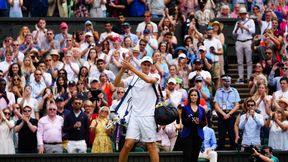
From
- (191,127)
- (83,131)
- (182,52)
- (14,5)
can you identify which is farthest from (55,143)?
(14,5)

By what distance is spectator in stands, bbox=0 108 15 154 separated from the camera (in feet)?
97.3

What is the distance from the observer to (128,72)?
32.4 metres

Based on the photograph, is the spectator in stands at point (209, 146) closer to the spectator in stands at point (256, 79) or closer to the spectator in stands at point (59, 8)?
the spectator in stands at point (256, 79)

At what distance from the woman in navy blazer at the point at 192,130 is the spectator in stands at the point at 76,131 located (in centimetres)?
292

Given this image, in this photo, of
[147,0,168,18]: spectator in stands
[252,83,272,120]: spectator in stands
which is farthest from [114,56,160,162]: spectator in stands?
[147,0,168,18]: spectator in stands

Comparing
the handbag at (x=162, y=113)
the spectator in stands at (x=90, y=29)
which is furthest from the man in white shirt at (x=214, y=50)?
the handbag at (x=162, y=113)

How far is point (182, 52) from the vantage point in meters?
34.8

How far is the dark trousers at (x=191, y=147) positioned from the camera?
27.5 m

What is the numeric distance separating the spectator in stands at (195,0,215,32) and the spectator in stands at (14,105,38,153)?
8.60 m

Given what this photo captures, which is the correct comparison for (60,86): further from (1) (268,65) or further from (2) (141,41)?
(1) (268,65)

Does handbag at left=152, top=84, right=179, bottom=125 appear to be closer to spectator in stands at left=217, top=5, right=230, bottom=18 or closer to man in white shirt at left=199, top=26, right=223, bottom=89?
man in white shirt at left=199, top=26, right=223, bottom=89

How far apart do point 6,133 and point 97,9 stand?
9.36 metres

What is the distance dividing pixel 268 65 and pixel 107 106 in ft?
17.5

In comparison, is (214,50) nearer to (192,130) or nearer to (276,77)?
(276,77)
